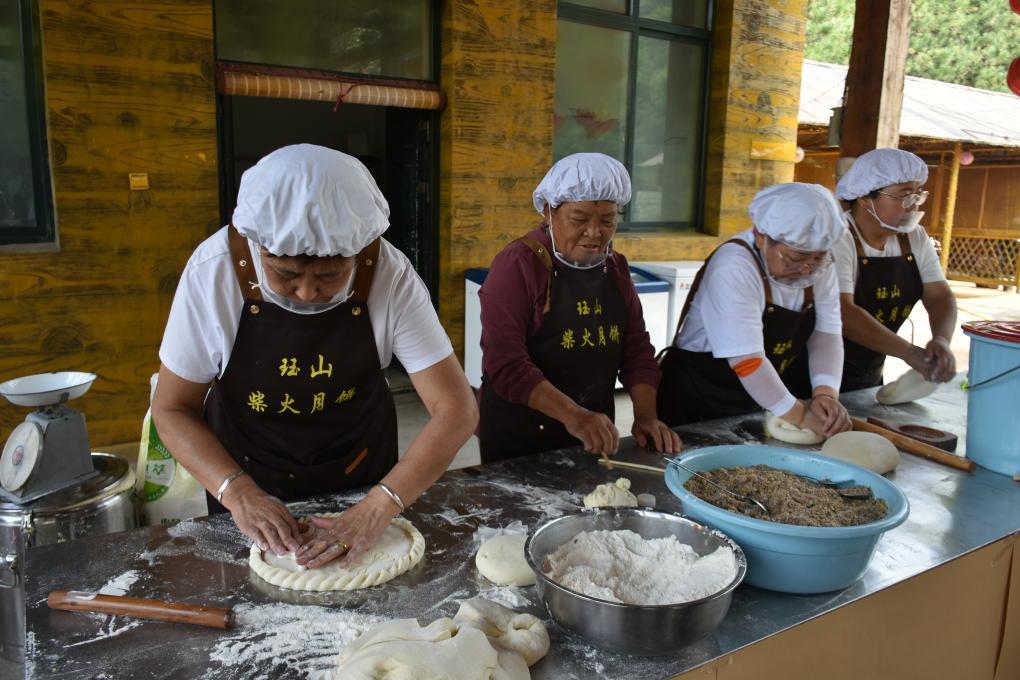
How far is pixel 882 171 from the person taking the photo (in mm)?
2973

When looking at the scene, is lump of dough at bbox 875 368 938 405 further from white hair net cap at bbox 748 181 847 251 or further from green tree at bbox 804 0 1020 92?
green tree at bbox 804 0 1020 92

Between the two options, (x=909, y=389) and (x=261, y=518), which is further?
(x=909, y=389)

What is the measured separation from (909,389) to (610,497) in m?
1.66

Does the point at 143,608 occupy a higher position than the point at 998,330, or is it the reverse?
the point at 998,330

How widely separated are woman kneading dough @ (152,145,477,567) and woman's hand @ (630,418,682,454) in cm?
74

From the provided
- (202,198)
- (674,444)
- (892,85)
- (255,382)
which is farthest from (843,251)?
(202,198)

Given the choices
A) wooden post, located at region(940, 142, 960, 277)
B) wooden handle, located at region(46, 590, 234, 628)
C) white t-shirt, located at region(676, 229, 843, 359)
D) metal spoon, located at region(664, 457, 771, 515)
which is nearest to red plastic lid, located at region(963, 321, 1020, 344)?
white t-shirt, located at region(676, 229, 843, 359)

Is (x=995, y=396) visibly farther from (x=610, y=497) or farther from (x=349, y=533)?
(x=349, y=533)

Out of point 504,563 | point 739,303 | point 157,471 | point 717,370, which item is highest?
point 739,303

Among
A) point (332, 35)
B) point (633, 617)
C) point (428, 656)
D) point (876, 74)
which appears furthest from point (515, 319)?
point (332, 35)

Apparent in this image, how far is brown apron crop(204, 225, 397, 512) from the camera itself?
5.57ft

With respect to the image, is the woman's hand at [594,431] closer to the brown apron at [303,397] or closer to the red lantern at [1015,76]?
the brown apron at [303,397]

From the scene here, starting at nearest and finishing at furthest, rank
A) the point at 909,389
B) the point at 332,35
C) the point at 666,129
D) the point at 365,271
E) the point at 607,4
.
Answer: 1. the point at 365,271
2. the point at 909,389
3. the point at 332,35
4. the point at 607,4
5. the point at 666,129

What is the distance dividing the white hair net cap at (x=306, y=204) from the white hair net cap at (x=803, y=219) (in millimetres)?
1350
